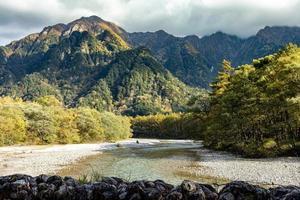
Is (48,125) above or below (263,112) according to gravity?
above

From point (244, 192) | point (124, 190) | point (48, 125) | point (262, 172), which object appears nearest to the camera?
point (244, 192)

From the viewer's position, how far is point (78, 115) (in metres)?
150

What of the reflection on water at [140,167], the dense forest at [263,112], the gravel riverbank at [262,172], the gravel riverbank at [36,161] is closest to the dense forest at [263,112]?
the dense forest at [263,112]

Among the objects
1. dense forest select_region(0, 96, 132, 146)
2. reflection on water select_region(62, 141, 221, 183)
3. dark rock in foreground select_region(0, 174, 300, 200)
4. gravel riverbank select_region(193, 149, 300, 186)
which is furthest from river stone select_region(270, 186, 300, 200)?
dense forest select_region(0, 96, 132, 146)

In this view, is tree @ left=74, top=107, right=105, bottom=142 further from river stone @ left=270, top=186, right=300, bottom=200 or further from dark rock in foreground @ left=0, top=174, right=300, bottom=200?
river stone @ left=270, top=186, right=300, bottom=200

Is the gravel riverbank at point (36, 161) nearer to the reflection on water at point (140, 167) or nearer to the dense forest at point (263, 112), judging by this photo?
the reflection on water at point (140, 167)

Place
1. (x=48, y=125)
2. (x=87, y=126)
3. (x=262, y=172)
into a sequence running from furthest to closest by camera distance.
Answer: (x=87, y=126), (x=48, y=125), (x=262, y=172)

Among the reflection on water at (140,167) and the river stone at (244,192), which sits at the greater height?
the river stone at (244,192)

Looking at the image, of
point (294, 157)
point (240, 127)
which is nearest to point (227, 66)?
point (240, 127)

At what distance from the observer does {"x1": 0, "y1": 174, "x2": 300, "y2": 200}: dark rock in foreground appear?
8.62m

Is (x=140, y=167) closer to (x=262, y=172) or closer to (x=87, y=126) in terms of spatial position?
(x=262, y=172)

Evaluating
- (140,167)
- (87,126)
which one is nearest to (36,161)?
(140,167)

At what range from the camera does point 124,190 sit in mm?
9391

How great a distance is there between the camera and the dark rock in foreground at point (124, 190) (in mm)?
8625
